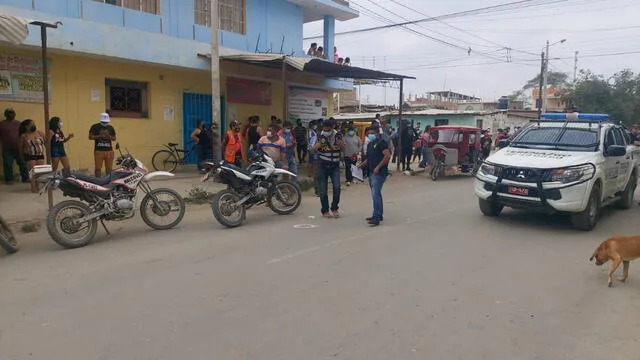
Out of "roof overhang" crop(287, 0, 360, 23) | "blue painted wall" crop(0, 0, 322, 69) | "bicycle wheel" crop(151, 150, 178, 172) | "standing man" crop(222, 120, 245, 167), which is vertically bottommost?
"bicycle wheel" crop(151, 150, 178, 172)

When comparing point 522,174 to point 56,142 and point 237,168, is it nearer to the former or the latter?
point 237,168

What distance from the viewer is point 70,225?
22.9 ft

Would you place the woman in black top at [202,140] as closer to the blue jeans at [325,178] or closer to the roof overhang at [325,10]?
the roof overhang at [325,10]

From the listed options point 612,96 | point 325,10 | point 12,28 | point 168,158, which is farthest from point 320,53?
point 612,96

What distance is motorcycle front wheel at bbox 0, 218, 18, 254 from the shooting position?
6.52 meters

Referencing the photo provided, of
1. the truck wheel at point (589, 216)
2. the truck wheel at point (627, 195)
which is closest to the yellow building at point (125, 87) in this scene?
the truck wheel at point (589, 216)

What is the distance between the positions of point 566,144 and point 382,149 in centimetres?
318

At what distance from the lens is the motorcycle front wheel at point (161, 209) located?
808 centimetres

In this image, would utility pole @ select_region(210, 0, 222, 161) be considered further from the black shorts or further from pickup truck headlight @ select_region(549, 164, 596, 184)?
pickup truck headlight @ select_region(549, 164, 596, 184)

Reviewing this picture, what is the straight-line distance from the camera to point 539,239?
752 cm

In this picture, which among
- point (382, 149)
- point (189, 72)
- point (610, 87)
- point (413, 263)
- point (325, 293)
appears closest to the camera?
point (325, 293)

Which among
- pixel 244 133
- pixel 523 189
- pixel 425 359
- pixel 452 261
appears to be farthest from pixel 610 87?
Result: pixel 425 359

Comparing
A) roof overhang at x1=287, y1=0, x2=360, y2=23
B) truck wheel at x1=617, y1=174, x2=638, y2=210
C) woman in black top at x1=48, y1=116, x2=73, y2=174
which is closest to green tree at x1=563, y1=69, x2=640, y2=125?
roof overhang at x1=287, y1=0, x2=360, y2=23

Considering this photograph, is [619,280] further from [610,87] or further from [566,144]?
[610,87]
